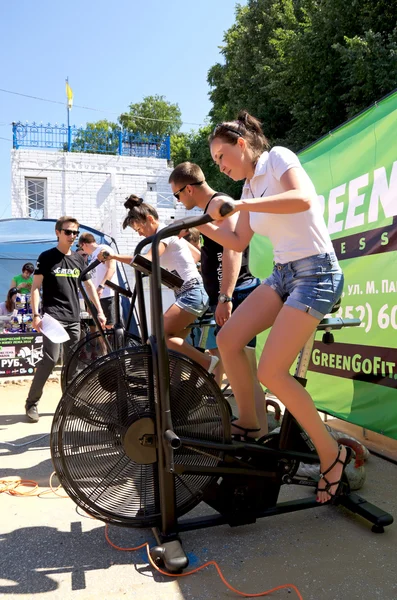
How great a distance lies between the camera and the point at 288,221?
7.36ft

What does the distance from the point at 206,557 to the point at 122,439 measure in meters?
0.65

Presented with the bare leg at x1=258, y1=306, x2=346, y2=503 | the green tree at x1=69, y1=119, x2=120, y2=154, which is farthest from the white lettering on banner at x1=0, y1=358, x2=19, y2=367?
the green tree at x1=69, y1=119, x2=120, y2=154

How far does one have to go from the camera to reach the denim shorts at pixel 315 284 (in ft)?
7.22

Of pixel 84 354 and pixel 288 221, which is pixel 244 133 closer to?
pixel 288 221

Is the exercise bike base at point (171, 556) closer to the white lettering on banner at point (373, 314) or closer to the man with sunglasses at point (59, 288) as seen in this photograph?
the white lettering on banner at point (373, 314)

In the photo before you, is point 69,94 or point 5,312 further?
point 69,94

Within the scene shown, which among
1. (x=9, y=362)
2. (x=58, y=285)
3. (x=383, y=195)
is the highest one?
(x=383, y=195)

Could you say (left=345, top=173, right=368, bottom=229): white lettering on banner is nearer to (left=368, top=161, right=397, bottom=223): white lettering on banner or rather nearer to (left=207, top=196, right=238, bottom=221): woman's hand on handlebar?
(left=368, top=161, right=397, bottom=223): white lettering on banner

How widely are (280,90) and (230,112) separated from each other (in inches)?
160

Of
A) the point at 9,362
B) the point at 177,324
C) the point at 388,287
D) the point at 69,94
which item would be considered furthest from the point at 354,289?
the point at 69,94

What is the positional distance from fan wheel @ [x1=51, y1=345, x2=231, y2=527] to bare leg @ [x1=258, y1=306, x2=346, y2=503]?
33cm

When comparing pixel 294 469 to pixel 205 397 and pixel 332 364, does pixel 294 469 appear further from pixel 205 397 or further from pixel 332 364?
pixel 332 364

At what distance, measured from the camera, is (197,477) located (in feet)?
7.37

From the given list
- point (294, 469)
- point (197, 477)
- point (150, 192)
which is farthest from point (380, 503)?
point (150, 192)
